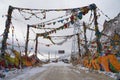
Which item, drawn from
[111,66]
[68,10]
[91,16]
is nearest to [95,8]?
[91,16]

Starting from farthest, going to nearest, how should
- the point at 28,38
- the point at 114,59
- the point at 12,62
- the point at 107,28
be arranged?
1. the point at 107,28
2. the point at 28,38
3. the point at 12,62
4. the point at 114,59

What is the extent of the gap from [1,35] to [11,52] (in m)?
4.75

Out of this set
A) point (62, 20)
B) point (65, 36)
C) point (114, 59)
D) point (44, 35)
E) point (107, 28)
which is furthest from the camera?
point (107, 28)

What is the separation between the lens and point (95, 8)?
114 feet

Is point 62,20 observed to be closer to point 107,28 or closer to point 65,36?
point 65,36

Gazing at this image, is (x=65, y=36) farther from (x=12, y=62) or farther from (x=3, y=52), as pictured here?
(x=3, y=52)

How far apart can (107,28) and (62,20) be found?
69.0 meters

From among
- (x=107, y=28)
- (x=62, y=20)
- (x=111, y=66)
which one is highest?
(x=107, y=28)

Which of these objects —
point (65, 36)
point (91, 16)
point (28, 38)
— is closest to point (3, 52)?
point (91, 16)

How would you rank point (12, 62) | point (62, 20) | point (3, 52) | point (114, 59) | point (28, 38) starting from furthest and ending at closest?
point (28, 38)
point (62, 20)
point (12, 62)
point (3, 52)
point (114, 59)

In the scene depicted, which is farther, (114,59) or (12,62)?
(12,62)

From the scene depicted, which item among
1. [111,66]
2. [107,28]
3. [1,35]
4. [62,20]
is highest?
[107,28]

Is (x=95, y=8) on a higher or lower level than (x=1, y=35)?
higher

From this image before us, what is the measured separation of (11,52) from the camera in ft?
112
